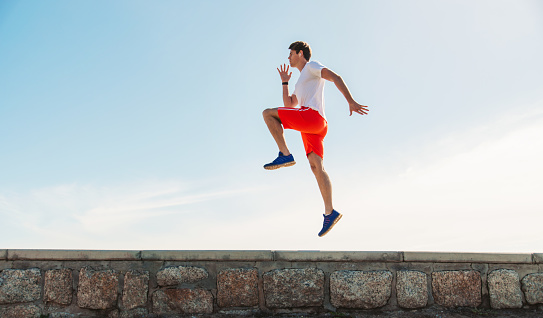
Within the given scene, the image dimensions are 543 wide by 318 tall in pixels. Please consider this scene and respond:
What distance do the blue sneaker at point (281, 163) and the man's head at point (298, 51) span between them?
3.14 ft

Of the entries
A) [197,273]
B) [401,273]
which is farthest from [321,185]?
[197,273]

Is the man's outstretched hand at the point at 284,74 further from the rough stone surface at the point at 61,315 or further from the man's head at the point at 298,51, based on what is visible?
the rough stone surface at the point at 61,315

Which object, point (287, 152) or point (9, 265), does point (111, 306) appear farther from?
point (287, 152)

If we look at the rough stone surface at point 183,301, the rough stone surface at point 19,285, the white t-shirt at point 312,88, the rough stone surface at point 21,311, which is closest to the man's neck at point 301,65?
the white t-shirt at point 312,88

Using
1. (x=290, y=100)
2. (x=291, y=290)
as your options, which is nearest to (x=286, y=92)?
(x=290, y=100)

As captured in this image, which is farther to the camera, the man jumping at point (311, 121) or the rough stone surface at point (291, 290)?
the man jumping at point (311, 121)

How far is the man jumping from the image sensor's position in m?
4.46

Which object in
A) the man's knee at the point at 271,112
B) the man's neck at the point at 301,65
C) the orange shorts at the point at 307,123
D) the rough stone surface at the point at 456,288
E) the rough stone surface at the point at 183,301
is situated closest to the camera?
the rough stone surface at the point at 183,301

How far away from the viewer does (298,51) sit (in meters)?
4.78

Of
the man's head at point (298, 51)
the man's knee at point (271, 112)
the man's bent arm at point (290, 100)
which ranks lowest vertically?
the man's knee at point (271, 112)

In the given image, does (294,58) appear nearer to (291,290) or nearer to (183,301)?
(291,290)

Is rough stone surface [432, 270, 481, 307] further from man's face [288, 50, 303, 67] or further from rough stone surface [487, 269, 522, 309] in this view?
man's face [288, 50, 303, 67]

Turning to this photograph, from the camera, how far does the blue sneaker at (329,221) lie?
4.61 m

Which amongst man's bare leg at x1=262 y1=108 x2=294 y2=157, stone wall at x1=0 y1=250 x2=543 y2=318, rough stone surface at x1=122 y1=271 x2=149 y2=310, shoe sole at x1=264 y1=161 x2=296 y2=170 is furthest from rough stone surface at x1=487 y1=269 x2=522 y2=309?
rough stone surface at x1=122 y1=271 x2=149 y2=310
